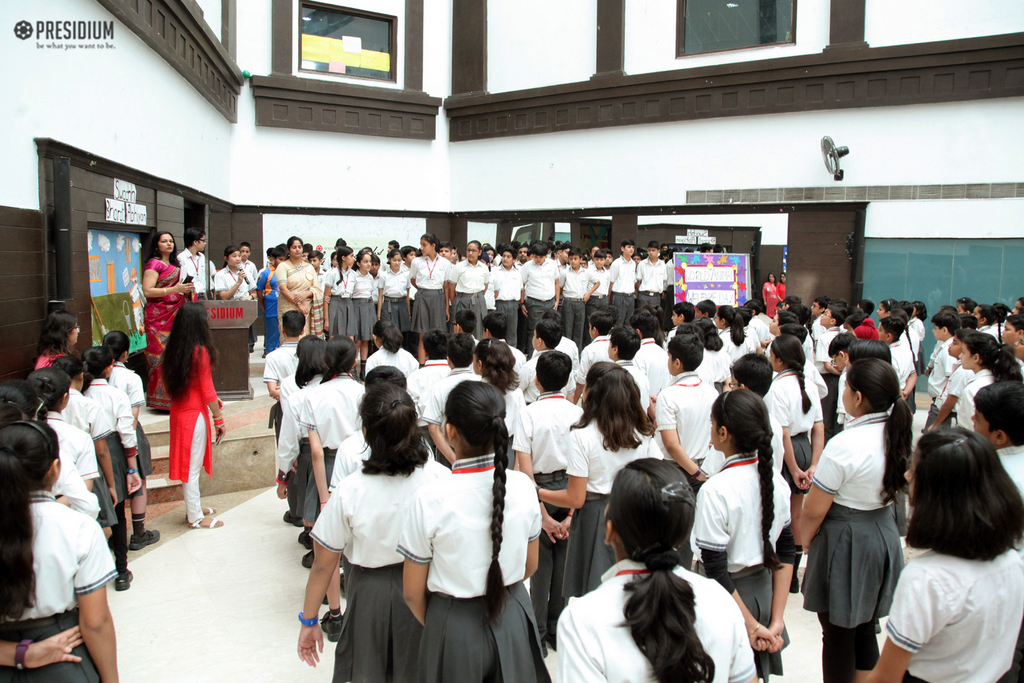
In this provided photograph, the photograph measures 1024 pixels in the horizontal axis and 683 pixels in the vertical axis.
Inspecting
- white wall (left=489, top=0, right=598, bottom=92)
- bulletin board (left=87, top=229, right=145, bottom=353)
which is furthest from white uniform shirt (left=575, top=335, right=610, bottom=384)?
white wall (left=489, top=0, right=598, bottom=92)

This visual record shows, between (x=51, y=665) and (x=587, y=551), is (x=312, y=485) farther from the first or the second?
(x=51, y=665)

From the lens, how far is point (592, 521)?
3.19 meters

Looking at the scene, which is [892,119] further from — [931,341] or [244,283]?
[244,283]

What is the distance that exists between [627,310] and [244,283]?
216 inches

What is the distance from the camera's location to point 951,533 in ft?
5.82

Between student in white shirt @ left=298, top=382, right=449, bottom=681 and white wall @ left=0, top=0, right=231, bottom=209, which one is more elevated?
white wall @ left=0, top=0, right=231, bottom=209

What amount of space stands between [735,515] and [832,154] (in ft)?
29.9

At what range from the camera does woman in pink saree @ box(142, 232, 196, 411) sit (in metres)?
6.15

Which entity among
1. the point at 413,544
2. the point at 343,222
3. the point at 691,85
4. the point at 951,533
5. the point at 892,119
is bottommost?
the point at 413,544

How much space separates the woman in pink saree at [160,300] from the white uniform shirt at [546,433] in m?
4.21

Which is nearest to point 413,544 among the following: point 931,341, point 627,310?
point 627,310

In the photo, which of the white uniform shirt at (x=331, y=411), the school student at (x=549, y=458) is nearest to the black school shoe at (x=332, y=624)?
the white uniform shirt at (x=331, y=411)

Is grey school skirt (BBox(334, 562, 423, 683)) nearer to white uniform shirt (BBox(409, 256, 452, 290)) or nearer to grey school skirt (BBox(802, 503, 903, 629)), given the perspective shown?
grey school skirt (BBox(802, 503, 903, 629))

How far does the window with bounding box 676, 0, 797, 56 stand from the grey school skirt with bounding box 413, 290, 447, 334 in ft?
19.4
